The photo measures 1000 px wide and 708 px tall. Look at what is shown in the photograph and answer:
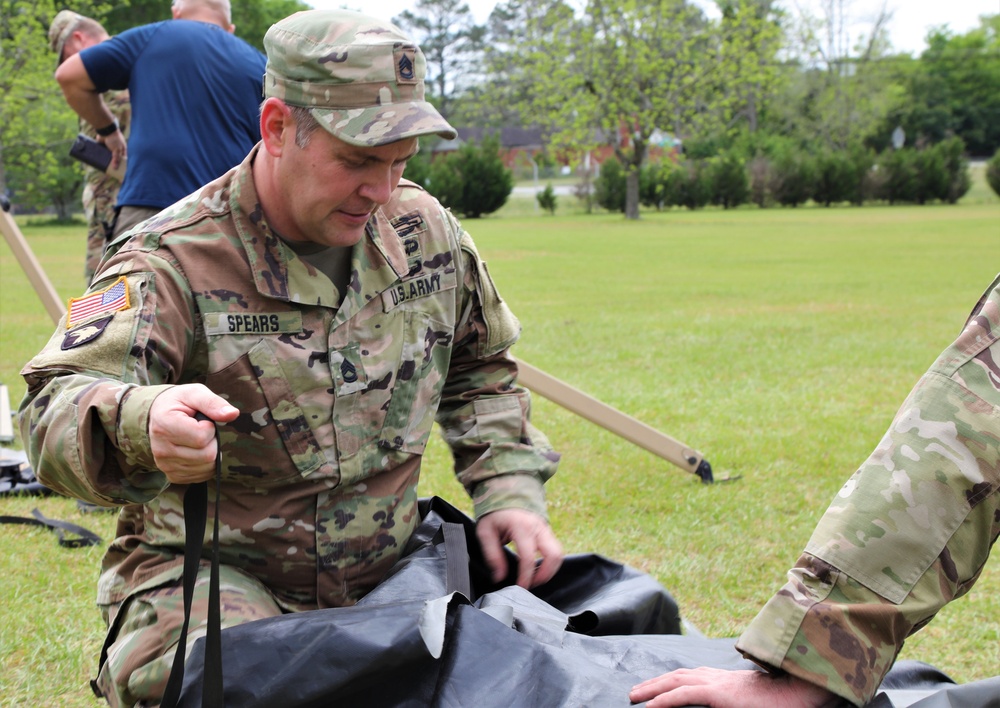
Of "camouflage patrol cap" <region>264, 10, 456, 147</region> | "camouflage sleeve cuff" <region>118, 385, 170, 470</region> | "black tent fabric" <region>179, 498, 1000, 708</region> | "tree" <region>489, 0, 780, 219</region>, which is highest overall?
"tree" <region>489, 0, 780, 219</region>

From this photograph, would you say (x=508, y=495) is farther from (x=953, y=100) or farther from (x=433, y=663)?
(x=953, y=100)

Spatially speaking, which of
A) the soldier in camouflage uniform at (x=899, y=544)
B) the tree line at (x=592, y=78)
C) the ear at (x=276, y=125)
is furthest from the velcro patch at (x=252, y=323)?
the tree line at (x=592, y=78)

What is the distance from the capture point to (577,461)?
550cm

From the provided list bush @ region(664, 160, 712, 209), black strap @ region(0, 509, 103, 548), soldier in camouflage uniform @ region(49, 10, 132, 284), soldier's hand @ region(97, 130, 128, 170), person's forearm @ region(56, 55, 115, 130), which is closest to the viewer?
black strap @ region(0, 509, 103, 548)

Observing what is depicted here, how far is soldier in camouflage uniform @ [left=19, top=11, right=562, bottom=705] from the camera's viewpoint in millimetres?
1905

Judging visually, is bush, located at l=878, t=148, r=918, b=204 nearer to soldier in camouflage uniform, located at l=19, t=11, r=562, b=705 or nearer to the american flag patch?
soldier in camouflage uniform, located at l=19, t=11, r=562, b=705

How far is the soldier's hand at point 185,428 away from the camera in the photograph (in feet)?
5.20

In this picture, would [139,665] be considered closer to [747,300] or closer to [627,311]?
[627,311]

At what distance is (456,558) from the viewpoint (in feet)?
7.36

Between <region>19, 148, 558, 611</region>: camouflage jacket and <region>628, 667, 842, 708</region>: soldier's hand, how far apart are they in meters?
0.81

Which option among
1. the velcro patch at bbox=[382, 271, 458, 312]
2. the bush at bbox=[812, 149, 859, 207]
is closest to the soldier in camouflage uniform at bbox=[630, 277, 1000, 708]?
the velcro patch at bbox=[382, 271, 458, 312]

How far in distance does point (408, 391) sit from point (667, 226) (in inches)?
1112

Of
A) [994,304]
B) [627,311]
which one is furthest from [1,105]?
[994,304]

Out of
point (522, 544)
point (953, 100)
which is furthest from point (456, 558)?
point (953, 100)
